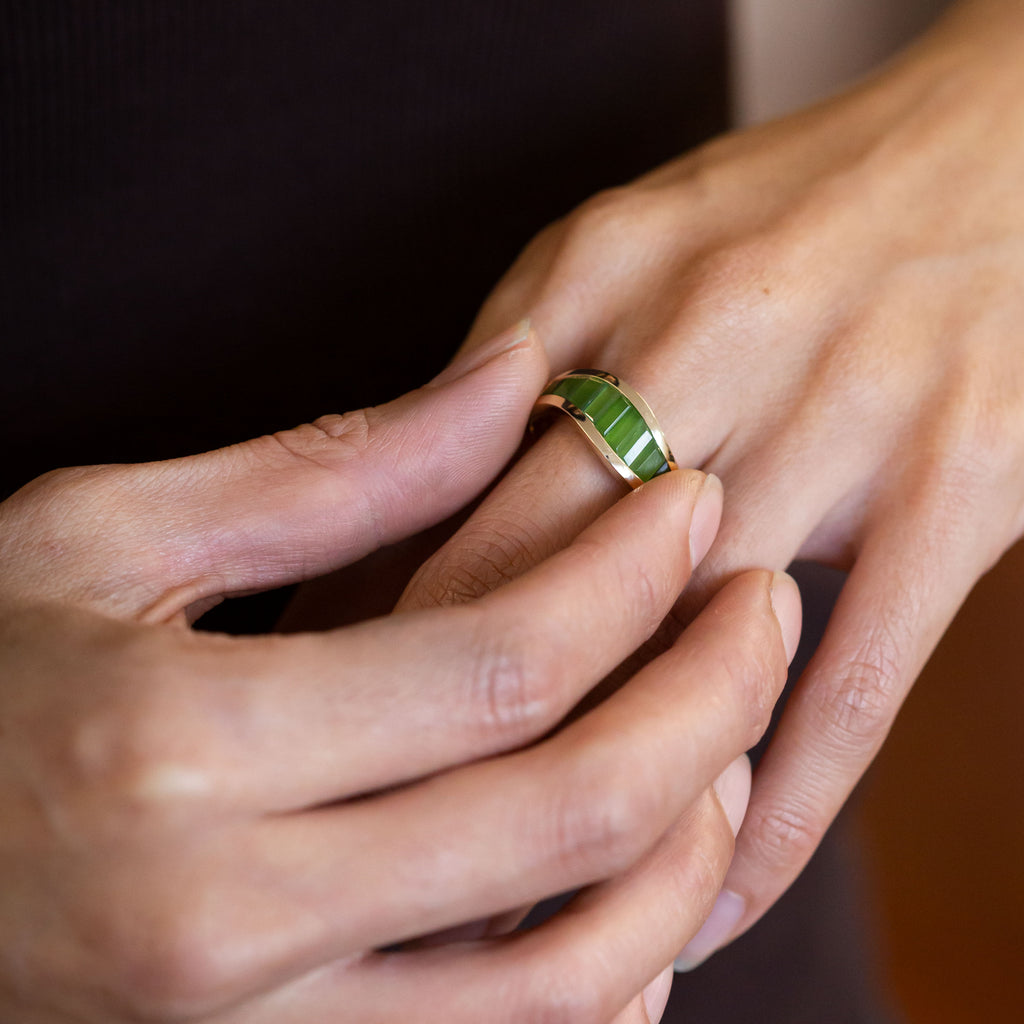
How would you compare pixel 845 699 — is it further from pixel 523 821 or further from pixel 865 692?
pixel 523 821

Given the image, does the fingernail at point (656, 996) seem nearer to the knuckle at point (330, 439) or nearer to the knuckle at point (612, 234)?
the knuckle at point (330, 439)

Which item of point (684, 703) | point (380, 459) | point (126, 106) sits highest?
point (126, 106)

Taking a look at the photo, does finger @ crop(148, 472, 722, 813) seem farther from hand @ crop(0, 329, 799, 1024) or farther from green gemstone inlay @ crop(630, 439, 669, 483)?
green gemstone inlay @ crop(630, 439, 669, 483)

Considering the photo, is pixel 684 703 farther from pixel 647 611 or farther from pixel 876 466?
pixel 876 466

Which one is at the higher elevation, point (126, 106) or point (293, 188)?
point (126, 106)

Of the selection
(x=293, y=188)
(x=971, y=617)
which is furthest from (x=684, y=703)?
(x=971, y=617)

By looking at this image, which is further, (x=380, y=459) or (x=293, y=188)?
(x=293, y=188)

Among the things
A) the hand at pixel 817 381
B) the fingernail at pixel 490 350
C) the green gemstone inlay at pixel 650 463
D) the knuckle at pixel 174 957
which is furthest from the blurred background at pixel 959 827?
the knuckle at pixel 174 957
